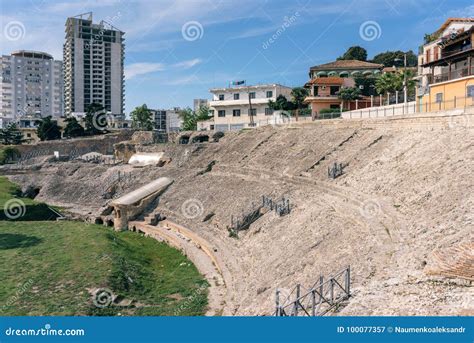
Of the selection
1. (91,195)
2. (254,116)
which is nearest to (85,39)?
(254,116)

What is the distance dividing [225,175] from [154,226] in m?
9.66

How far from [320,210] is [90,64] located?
156m

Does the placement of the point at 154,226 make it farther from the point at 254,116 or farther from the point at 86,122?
the point at 86,122

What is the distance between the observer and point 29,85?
503ft

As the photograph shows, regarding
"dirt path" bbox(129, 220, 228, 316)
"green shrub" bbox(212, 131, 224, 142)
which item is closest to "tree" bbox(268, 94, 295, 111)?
"green shrub" bbox(212, 131, 224, 142)

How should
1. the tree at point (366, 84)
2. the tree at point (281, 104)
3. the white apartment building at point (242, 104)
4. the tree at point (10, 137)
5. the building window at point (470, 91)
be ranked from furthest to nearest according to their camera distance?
1. the tree at point (10, 137)
2. the white apartment building at point (242, 104)
3. the tree at point (281, 104)
4. the tree at point (366, 84)
5. the building window at point (470, 91)

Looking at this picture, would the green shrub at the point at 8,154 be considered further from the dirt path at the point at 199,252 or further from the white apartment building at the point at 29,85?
the white apartment building at the point at 29,85

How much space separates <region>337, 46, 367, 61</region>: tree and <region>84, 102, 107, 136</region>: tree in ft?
201

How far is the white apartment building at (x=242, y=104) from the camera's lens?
80125 mm

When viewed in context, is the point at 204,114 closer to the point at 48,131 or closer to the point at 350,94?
the point at 48,131

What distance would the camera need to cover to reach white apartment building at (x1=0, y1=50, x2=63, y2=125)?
490ft

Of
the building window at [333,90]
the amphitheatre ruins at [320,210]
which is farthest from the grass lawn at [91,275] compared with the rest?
the building window at [333,90]

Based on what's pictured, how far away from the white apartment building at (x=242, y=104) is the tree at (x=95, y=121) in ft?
117

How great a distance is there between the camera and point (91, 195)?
54062 mm
